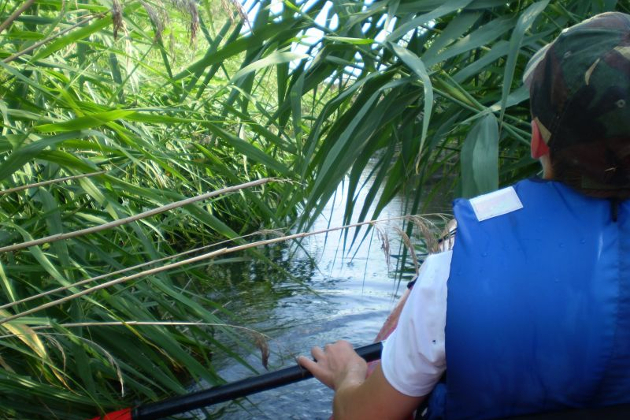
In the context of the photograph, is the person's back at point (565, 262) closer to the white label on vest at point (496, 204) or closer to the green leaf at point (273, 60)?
the white label on vest at point (496, 204)

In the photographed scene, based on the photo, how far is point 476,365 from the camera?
1181 millimetres

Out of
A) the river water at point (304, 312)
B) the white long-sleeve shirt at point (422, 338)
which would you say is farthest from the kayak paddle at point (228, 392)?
the white long-sleeve shirt at point (422, 338)

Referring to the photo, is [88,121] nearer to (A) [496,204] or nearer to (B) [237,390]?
(B) [237,390]

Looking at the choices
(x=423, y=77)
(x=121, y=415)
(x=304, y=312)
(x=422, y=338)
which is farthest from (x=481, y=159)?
(x=304, y=312)

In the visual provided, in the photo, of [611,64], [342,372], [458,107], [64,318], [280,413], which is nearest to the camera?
[611,64]

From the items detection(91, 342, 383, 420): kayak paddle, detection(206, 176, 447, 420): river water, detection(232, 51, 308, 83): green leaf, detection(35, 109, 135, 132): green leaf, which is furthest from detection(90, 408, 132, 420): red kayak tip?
detection(232, 51, 308, 83): green leaf

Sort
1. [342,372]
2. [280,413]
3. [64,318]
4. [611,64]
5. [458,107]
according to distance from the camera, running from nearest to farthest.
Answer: [611,64], [342,372], [64,318], [458,107], [280,413]

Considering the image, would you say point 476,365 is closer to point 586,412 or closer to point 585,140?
point 586,412

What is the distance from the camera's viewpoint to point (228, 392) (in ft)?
6.28

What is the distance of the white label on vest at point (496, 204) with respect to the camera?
3.95ft

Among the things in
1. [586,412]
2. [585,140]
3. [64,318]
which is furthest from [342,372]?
[64,318]

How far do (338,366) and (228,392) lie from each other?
1.26ft

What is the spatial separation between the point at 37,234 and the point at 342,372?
44.1 inches

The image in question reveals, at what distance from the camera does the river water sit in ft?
8.84
